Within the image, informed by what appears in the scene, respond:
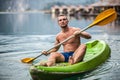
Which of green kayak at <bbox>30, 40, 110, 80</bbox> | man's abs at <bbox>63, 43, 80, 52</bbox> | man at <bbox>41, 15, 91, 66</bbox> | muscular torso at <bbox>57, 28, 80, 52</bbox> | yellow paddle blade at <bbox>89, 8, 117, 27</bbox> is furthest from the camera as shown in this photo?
yellow paddle blade at <bbox>89, 8, 117, 27</bbox>

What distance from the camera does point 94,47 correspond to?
Answer: 12.0 meters

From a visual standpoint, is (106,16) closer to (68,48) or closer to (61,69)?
(68,48)

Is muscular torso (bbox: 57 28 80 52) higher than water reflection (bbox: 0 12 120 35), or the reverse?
muscular torso (bbox: 57 28 80 52)

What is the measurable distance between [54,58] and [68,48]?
692 millimetres

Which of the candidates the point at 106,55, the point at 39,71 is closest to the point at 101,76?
the point at 39,71

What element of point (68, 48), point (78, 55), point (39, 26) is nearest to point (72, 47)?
point (68, 48)

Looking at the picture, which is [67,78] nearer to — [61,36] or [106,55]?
[61,36]

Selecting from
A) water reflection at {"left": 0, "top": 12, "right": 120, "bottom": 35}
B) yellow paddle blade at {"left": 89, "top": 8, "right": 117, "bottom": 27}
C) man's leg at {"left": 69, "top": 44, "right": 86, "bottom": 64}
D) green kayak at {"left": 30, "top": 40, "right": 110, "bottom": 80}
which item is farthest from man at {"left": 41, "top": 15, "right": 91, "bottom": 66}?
water reflection at {"left": 0, "top": 12, "right": 120, "bottom": 35}

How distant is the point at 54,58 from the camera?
27.3 feet

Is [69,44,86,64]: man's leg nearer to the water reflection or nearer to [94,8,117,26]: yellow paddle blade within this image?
[94,8,117,26]: yellow paddle blade

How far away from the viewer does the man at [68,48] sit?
8.34 m

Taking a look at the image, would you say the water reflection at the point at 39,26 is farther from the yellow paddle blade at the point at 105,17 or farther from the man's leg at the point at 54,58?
the man's leg at the point at 54,58

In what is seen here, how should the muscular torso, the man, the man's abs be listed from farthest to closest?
the man's abs < the muscular torso < the man

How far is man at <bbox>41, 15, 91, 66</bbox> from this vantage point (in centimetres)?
834
